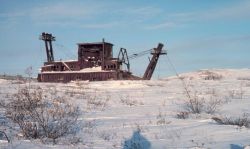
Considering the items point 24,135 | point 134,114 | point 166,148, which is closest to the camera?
point 166,148

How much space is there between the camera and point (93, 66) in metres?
36.7

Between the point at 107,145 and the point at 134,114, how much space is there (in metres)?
3.59

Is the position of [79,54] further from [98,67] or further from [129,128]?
[129,128]

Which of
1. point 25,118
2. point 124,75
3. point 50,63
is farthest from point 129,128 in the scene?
point 50,63

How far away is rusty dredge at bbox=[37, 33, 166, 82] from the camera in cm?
3509

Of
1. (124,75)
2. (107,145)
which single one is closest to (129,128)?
(107,145)

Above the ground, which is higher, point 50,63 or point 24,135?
point 50,63

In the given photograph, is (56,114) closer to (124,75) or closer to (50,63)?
(124,75)

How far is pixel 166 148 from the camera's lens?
18.8ft

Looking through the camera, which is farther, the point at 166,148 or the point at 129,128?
the point at 129,128

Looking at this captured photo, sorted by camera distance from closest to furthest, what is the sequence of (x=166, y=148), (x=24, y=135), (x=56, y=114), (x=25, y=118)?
1. (x=166, y=148)
2. (x=24, y=135)
3. (x=25, y=118)
4. (x=56, y=114)

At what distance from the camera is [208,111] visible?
32.7 ft

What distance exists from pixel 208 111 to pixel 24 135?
5322mm

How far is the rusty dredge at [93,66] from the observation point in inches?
1382
